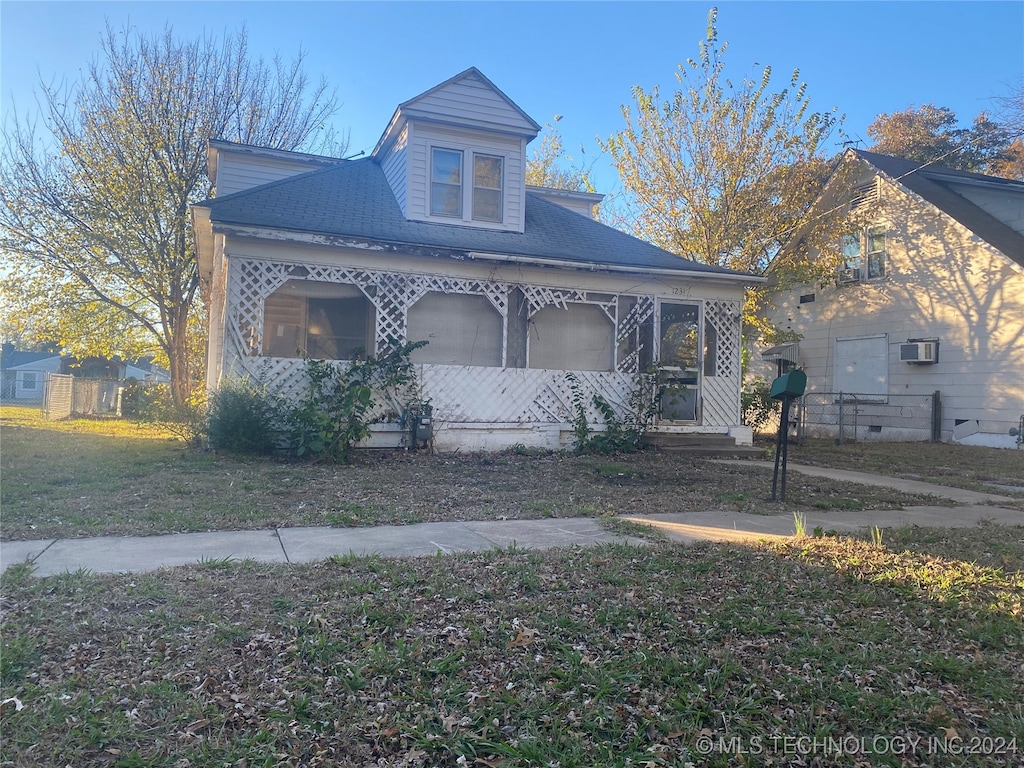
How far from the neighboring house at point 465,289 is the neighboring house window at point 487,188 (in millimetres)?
27

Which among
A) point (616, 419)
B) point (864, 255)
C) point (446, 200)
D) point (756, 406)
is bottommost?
point (616, 419)

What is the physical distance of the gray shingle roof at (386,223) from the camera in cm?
1020

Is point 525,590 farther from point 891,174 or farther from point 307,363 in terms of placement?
point 891,174

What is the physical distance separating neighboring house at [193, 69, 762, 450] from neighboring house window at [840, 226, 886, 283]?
7.50 metres

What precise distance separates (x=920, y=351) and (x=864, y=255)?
3.34 m

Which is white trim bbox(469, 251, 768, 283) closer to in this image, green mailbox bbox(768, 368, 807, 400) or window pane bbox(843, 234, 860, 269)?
green mailbox bbox(768, 368, 807, 400)

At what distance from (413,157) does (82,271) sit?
12.3m

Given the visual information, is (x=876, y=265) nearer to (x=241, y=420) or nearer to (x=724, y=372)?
(x=724, y=372)

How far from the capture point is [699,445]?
11898 millimetres

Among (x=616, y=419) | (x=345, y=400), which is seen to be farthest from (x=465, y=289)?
(x=616, y=419)

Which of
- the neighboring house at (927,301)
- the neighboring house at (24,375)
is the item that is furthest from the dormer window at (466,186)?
the neighboring house at (24,375)

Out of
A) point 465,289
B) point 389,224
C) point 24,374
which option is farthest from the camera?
point 24,374

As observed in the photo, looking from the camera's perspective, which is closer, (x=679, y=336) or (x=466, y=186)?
(x=466, y=186)

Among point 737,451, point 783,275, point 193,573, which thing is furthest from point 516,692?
point 783,275
